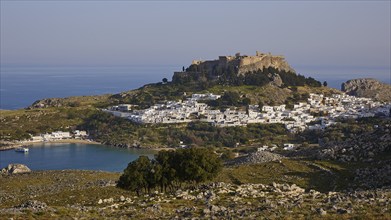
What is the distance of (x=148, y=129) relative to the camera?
91312mm

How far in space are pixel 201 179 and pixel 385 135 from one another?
18.0m

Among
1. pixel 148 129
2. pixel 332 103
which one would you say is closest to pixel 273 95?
pixel 332 103

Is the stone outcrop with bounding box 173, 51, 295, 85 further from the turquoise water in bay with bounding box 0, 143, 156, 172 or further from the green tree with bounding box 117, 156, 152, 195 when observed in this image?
the green tree with bounding box 117, 156, 152, 195

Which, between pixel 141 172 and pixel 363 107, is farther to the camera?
pixel 363 107

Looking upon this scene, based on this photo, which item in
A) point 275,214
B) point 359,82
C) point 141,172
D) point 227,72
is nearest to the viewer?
point 275,214

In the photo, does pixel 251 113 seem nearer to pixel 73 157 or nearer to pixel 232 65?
pixel 232 65

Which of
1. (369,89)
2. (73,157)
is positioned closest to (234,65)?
(369,89)

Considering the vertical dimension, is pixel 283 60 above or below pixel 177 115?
above

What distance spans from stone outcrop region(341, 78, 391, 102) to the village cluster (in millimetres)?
21434

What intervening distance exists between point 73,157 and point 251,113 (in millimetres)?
34220

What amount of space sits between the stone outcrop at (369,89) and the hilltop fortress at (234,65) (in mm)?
19193

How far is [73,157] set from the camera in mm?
A: 77750

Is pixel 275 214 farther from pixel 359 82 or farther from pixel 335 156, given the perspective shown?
pixel 359 82

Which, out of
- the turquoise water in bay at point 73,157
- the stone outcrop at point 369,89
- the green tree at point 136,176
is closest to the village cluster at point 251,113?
the turquoise water in bay at point 73,157
